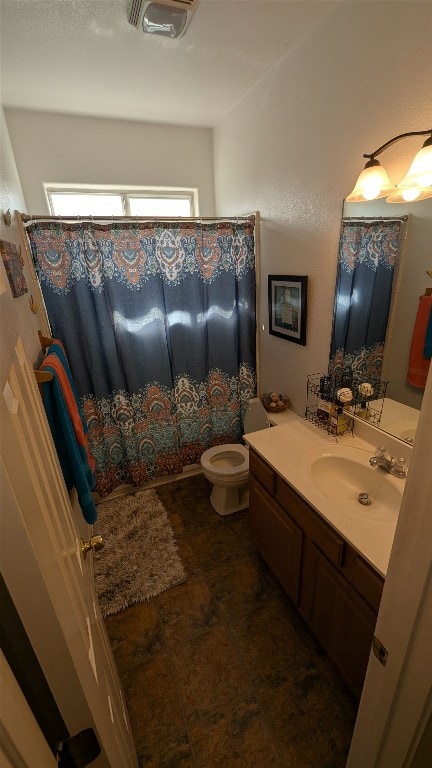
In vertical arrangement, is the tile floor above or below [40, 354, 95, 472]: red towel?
below

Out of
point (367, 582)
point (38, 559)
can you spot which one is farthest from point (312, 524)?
point (38, 559)

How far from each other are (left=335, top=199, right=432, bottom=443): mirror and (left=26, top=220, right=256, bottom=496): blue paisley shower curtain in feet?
3.46

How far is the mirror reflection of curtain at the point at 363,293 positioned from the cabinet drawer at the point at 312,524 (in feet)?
2.37

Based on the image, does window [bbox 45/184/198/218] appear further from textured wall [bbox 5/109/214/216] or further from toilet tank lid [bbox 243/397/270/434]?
toilet tank lid [bbox 243/397/270/434]

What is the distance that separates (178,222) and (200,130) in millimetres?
1232

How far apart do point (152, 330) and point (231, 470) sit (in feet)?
3.75

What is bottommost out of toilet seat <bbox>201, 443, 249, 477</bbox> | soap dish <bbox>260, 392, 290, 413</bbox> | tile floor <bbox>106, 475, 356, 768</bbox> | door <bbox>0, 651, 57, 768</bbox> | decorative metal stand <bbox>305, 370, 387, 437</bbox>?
tile floor <bbox>106, 475, 356, 768</bbox>

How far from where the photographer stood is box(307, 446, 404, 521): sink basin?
1.28m

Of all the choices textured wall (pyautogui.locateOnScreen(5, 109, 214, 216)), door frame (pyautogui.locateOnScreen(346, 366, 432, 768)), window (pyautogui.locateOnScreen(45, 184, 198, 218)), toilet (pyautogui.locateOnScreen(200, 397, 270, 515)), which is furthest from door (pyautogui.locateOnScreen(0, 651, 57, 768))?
textured wall (pyautogui.locateOnScreen(5, 109, 214, 216))

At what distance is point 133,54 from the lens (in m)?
1.65

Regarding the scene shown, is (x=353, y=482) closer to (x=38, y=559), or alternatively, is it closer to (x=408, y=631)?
(x=408, y=631)

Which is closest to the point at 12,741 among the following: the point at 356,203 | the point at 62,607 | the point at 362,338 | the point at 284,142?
the point at 62,607

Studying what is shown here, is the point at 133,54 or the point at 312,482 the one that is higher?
the point at 133,54

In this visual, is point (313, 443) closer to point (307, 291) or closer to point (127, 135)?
point (307, 291)
